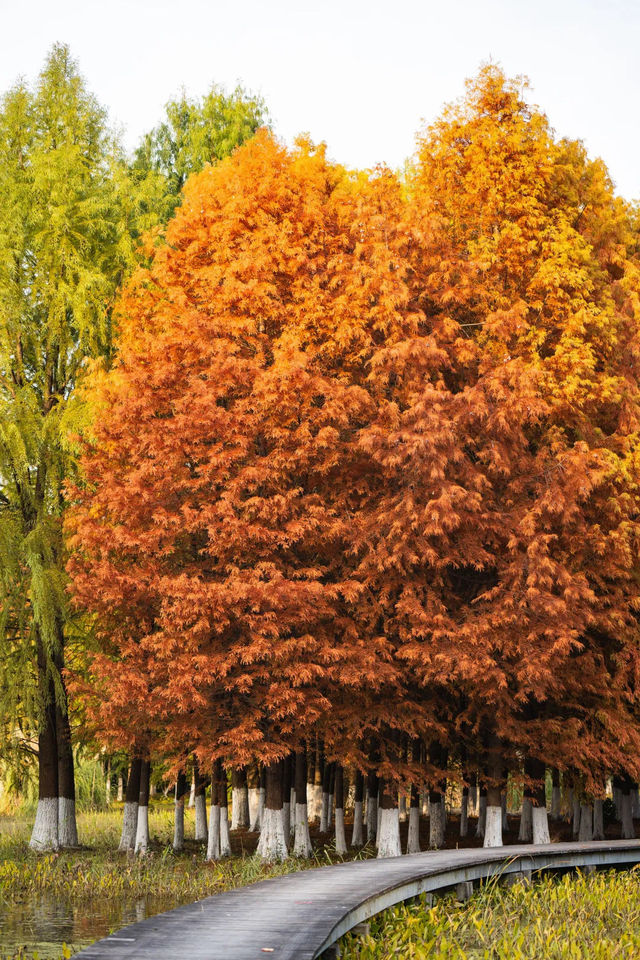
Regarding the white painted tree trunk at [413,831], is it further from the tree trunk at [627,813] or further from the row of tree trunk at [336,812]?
the tree trunk at [627,813]

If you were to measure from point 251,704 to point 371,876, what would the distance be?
301 inches

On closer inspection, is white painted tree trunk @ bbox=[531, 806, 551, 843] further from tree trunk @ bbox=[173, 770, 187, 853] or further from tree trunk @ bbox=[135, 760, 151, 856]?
tree trunk @ bbox=[173, 770, 187, 853]

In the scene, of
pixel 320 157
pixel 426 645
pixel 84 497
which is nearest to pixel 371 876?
pixel 426 645

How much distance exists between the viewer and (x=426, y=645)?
19.4m

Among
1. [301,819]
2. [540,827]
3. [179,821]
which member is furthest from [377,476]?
[179,821]

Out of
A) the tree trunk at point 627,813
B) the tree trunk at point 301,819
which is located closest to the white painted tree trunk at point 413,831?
the tree trunk at point 301,819

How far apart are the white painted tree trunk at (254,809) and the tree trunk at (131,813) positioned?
10.0m

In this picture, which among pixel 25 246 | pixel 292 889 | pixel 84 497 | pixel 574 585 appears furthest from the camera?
pixel 25 246

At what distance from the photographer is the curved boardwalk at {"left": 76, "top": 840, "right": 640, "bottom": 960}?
7801 millimetres

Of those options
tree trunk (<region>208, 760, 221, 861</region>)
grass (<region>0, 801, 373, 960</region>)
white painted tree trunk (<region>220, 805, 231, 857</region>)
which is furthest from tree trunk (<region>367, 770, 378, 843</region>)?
tree trunk (<region>208, 760, 221, 861</region>)

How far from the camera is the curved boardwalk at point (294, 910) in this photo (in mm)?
7801

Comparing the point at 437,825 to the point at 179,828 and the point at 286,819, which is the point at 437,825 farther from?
the point at 179,828

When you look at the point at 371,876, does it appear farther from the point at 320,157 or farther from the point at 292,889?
the point at 320,157

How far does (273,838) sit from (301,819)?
2.42 m
